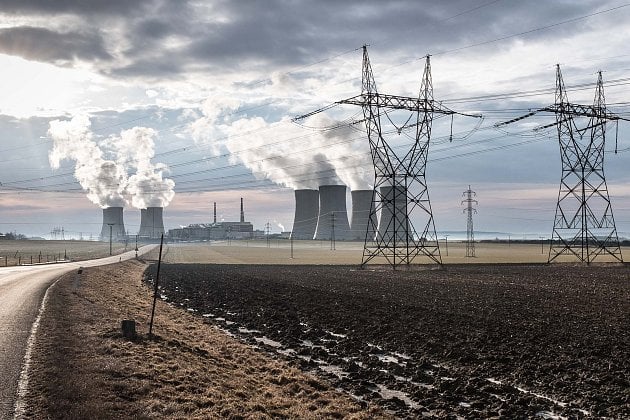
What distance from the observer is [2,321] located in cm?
1847

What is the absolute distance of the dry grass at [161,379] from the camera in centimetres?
1088

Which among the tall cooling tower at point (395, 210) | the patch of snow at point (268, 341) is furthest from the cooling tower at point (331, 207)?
the patch of snow at point (268, 341)

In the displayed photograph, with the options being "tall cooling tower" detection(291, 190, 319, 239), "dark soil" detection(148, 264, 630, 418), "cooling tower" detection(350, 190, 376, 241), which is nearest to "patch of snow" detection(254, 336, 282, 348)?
"dark soil" detection(148, 264, 630, 418)

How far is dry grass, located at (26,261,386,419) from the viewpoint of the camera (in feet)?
35.7

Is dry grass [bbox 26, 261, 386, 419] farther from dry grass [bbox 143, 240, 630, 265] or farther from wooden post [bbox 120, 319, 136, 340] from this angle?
dry grass [bbox 143, 240, 630, 265]

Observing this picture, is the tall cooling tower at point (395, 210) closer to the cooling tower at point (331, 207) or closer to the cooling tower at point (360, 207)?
the cooling tower at point (360, 207)

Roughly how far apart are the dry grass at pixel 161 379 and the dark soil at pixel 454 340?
1.29 m

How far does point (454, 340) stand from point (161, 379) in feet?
31.9

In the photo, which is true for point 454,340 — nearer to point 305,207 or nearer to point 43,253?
point 43,253

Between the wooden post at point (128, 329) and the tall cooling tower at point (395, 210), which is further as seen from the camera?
the tall cooling tower at point (395, 210)

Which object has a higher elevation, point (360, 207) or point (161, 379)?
point (360, 207)

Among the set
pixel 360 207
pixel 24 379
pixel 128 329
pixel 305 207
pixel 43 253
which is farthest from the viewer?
pixel 305 207

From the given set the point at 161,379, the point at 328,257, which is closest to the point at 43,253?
the point at 328,257

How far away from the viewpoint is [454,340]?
1894cm
